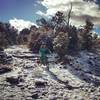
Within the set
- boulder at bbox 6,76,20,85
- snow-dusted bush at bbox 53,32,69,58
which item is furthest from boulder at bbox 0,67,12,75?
snow-dusted bush at bbox 53,32,69,58

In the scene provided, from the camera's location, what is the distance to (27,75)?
97.2ft

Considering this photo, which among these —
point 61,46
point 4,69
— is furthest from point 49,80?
point 61,46

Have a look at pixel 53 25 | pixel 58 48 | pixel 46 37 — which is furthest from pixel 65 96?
pixel 53 25

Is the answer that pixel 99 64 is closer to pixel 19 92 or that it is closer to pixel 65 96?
pixel 65 96

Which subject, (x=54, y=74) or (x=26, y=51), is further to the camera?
(x=26, y=51)

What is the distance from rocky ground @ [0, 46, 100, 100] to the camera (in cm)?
2508

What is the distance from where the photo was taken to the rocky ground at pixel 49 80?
25.1 meters

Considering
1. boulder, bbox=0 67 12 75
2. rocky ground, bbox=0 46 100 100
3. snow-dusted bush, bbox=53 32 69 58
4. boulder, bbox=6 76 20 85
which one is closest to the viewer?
rocky ground, bbox=0 46 100 100

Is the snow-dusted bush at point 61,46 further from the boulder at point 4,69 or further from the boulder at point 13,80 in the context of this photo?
the boulder at point 13,80

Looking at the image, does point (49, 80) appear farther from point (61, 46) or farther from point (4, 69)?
point (61, 46)

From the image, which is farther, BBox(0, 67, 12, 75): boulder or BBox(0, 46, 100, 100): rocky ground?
BBox(0, 67, 12, 75): boulder

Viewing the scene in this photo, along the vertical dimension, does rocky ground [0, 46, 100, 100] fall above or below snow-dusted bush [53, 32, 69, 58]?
below

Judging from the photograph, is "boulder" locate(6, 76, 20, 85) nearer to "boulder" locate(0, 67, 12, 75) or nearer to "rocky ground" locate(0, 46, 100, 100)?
"rocky ground" locate(0, 46, 100, 100)

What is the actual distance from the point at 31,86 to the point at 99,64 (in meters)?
15.8
